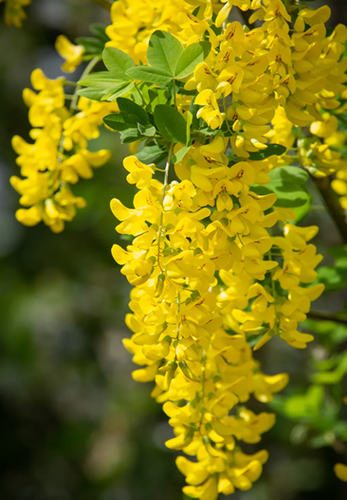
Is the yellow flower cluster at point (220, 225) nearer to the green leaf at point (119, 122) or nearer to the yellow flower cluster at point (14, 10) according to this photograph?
the green leaf at point (119, 122)

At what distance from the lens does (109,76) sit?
701mm

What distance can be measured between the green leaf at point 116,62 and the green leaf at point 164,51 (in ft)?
0.19

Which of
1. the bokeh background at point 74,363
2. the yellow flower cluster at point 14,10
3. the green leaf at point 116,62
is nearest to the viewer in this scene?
the green leaf at point 116,62

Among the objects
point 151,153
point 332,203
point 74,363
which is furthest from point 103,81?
point 74,363

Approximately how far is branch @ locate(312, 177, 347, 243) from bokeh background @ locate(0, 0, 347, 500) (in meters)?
1.75

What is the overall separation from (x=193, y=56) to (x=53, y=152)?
1.15 feet

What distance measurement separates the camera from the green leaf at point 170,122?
60 cm

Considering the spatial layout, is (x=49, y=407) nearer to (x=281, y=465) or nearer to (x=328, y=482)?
(x=281, y=465)

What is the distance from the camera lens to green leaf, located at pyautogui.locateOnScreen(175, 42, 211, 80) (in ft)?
1.99

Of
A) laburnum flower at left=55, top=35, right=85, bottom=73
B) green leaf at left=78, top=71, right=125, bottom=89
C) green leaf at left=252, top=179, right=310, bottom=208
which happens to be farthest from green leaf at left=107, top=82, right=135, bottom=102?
laburnum flower at left=55, top=35, right=85, bottom=73

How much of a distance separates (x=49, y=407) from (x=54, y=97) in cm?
324

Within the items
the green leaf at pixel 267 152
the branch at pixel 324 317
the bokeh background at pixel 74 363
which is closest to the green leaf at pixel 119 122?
the green leaf at pixel 267 152

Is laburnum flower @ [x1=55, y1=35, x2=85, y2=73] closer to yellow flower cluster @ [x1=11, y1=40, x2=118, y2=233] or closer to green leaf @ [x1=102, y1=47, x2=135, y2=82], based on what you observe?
yellow flower cluster @ [x1=11, y1=40, x2=118, y2=233]

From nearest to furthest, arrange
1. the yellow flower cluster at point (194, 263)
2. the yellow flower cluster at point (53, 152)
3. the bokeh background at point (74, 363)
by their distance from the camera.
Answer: the yellow flower cluster at point (194, 263), the yellow flower cluster at point (53, 152), the bokeh background at point (74, 363)
